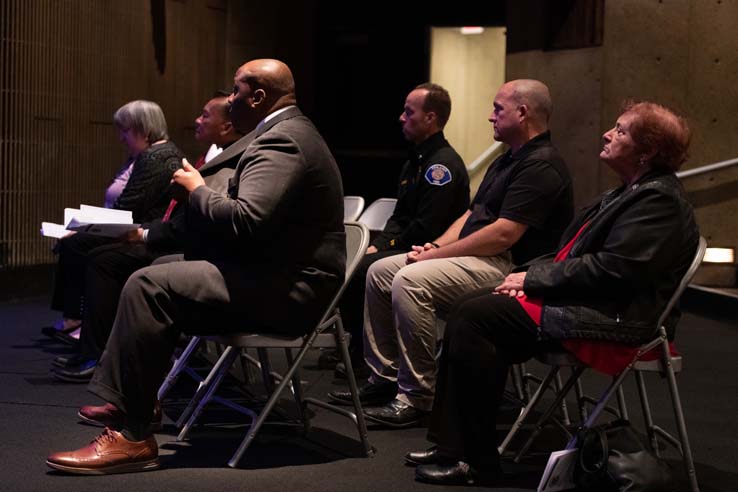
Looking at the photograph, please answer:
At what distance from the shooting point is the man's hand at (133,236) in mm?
4512

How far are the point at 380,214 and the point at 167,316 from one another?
7.51ft

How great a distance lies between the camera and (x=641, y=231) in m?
3.18

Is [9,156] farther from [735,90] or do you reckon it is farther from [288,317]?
[735,90]

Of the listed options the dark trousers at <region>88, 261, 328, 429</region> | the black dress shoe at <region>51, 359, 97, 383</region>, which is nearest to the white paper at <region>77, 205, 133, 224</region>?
the black dress shoe at <region>51, 359, 97, 383</region>

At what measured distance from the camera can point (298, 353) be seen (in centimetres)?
360

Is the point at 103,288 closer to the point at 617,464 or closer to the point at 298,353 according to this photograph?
the point at 298,353

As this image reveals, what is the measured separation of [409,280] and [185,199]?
0.98 m

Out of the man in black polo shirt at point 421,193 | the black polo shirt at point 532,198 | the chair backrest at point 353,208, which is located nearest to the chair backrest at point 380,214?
the chair backrest at point 353,208

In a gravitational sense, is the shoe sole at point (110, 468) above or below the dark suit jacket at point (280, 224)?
below

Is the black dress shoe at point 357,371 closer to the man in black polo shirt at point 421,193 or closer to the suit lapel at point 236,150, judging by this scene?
the man in black polo shirt at point 421,193

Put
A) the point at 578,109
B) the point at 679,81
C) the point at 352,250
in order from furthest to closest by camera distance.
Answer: the point at 578,109 < the point at 679,81 < the point at 352,250

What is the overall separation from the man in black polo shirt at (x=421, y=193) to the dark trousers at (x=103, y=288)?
1.01 m

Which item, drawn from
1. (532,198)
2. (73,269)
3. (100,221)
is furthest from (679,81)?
(100,221)

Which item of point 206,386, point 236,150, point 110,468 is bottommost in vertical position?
point 110,468
